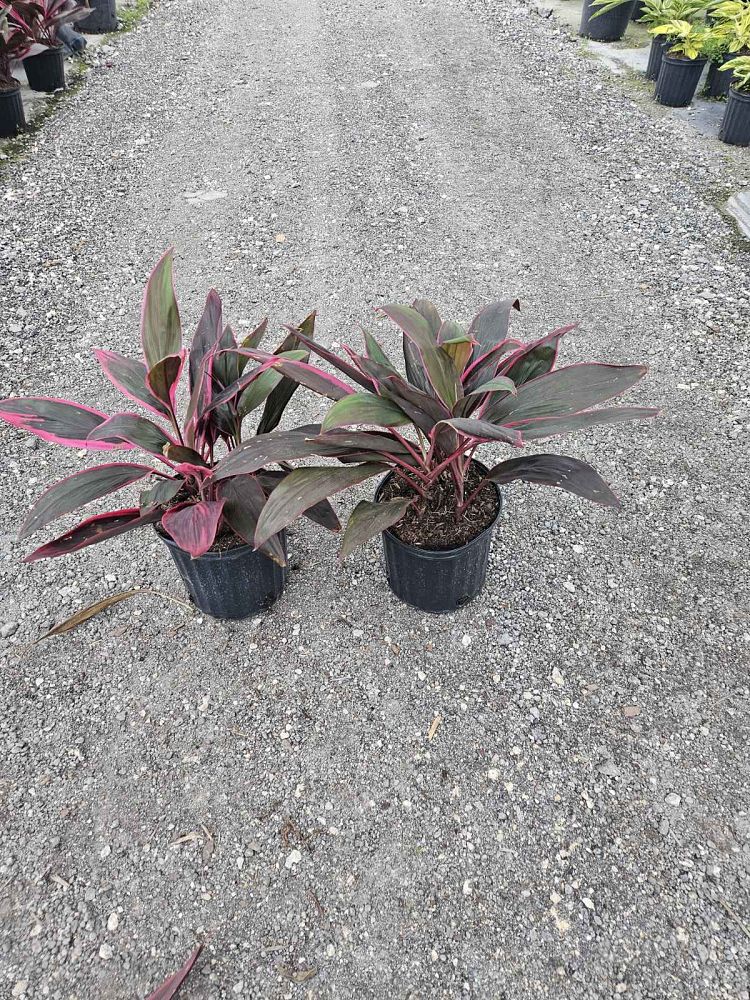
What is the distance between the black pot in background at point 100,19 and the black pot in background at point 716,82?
556cm

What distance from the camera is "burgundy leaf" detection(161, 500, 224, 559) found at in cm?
159

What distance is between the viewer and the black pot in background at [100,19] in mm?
6633

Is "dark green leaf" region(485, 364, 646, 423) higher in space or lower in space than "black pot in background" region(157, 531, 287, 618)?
higher

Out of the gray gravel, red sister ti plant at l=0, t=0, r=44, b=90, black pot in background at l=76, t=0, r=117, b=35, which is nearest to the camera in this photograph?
the gray gravel

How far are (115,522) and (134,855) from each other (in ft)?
2.70

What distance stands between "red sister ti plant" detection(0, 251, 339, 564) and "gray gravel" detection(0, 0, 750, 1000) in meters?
0.51

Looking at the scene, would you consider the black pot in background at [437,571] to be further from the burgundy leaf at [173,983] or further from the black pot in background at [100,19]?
the black pot in background at [100,19]

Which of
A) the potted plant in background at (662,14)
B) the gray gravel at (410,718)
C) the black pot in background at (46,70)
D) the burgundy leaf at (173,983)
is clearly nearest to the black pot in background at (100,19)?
the black pot in background at (46,70)

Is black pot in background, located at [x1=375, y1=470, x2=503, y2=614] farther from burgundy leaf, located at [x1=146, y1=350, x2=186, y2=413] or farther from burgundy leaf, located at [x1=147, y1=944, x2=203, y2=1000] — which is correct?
burgundy leaf, located at [x1=147, y1=944, x2=203, y2=1000]

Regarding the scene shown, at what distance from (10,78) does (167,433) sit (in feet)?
15.5

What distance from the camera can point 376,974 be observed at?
1.50m

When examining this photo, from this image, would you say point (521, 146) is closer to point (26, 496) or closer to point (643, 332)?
point (643, 332)

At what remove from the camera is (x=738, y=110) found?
14.9ft

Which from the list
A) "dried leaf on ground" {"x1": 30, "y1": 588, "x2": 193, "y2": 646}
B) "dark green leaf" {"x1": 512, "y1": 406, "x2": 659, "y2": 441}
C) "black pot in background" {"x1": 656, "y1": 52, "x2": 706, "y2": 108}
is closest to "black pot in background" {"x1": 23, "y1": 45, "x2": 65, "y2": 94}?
"black pot in background" {"x1": 656, "y1": 52, "x2": 706, "y2": 108}
